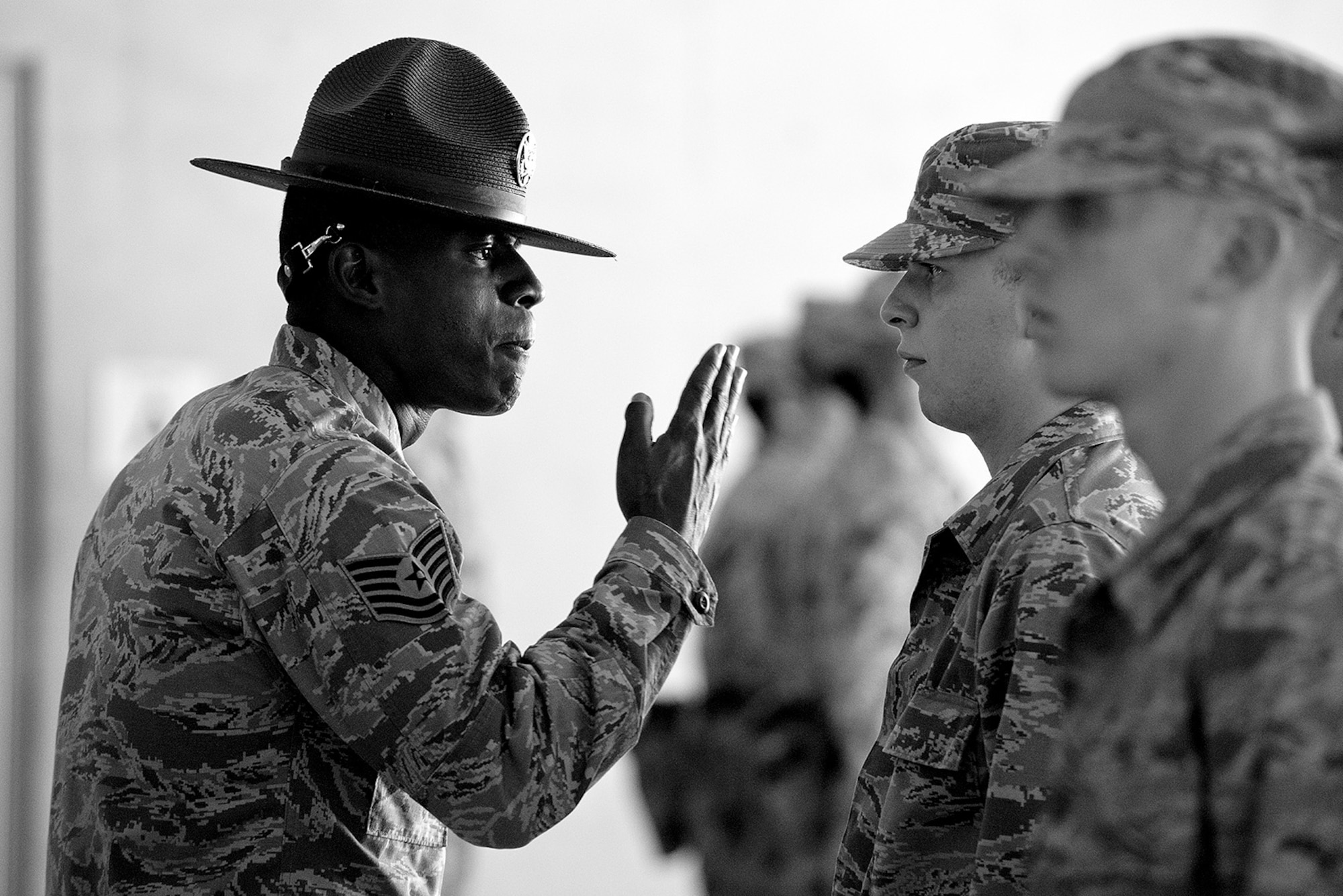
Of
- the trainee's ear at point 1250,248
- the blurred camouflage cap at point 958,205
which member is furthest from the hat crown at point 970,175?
the trainee's ear at point 1250,248

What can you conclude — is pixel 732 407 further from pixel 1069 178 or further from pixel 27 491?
pixel 27 491

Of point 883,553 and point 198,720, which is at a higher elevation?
point 198,720

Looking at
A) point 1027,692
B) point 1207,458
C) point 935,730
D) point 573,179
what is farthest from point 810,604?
point 1207,458

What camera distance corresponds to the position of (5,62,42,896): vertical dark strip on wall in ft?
12.8

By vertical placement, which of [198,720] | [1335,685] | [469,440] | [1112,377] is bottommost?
[469,440]

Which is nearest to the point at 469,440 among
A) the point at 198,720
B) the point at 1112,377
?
the point at 198,720

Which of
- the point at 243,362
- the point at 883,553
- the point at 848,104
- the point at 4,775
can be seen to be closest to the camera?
the point at 883,553

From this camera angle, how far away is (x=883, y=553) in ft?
11.3

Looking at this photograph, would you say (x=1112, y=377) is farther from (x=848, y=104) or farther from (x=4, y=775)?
(x=848, y=104)

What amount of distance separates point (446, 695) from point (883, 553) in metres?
2.18

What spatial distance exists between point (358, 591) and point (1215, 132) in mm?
835

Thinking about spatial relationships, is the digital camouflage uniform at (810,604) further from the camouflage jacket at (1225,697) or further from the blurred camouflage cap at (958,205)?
the camouflage jacket at (1225,697)

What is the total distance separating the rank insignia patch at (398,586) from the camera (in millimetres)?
1388

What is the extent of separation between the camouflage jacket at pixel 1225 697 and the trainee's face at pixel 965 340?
0.65 meters
